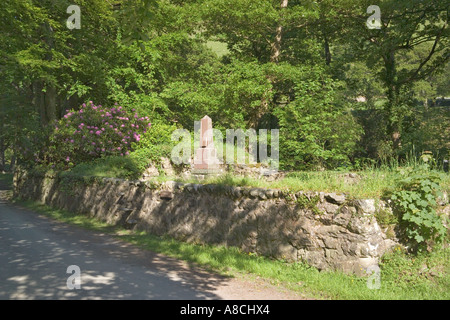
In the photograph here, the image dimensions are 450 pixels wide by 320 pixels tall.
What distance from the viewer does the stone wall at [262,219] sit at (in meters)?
6.95

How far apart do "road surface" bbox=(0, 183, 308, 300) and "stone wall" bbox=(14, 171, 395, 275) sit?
1.26m

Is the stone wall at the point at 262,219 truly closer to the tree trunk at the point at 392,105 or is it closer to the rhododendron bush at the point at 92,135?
the rhododendron bush at the point at 92,135

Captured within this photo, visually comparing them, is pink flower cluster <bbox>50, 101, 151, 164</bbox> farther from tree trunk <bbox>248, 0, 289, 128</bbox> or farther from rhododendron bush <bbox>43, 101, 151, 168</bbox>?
tree trunk <bbox>248, 0, 289, 128</bbox>

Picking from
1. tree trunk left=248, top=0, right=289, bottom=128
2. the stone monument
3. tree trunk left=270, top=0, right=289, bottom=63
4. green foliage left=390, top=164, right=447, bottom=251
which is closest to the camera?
green foliage left=390, top=164, right=447, bottom=251

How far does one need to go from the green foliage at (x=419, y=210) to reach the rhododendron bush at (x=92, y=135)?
1326cm

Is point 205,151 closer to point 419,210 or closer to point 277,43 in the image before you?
point 419,210

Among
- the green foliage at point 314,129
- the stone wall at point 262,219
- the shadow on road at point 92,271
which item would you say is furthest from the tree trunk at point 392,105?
the shadow on road at point 92,271

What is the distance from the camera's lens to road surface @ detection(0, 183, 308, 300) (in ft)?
19.4

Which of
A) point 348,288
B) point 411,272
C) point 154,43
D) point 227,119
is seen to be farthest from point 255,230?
point 154,43

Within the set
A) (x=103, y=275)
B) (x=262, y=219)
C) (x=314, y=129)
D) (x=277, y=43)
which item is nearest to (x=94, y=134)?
(x=314, y=129)

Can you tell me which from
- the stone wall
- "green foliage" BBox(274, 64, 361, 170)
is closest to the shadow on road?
the stone wall

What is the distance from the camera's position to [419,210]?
7.00 meters

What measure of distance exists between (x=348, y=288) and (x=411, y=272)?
1.30 meters

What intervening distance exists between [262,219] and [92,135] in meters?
12.3
